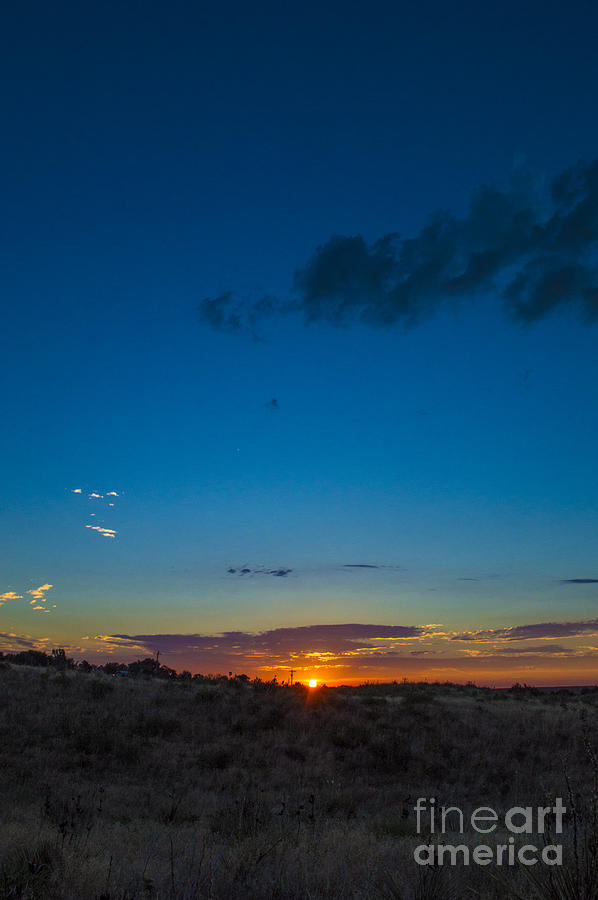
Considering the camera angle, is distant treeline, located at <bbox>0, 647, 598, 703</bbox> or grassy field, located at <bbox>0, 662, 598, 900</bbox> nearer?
grassy field, located at <bbox>0, 662, 598, 900</bbox>

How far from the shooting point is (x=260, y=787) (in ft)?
53.2

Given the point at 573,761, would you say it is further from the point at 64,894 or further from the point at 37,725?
the point at 64,894

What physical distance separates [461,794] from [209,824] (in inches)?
387

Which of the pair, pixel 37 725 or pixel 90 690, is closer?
pixel 37 725

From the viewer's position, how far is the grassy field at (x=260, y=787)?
5.84 metres

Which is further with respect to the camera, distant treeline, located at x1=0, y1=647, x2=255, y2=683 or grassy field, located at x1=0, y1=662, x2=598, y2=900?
distant treeline, located at x1=0, y1=647, x2=255, y2=683

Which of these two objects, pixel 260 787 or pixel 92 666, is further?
pixel 92 666

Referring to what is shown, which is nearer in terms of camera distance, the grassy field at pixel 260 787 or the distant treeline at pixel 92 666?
the grassy field at pixel 260 787

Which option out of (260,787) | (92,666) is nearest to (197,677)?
(92,666)

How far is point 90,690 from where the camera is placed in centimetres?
2527

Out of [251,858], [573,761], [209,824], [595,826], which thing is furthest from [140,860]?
[573,761]

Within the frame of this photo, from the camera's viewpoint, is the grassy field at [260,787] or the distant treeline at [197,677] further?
the distant treeline at [197,677]

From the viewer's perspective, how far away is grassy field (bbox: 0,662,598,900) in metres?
5.84

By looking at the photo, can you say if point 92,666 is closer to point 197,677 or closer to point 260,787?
point 197,677
